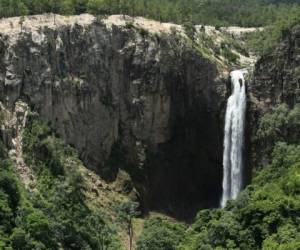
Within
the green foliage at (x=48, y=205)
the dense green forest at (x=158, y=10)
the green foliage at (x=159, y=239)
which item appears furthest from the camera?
the dense green forest at (x=158, y=10)

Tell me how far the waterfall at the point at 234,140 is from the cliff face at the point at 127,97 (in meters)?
1.37

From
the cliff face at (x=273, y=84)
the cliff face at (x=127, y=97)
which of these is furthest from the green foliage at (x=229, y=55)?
the cliff face at (x=273, y=84)

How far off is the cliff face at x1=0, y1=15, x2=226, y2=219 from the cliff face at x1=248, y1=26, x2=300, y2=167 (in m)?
4.21

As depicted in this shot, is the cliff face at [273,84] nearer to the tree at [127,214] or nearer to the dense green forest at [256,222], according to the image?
the dense green forest at [256,222]

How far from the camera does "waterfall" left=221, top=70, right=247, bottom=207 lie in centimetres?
8269

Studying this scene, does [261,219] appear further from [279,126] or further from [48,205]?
[279,126]

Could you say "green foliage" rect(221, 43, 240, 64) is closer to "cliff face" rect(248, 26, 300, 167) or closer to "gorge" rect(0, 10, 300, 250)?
"gorge" rect(0, 10, 300, 250)

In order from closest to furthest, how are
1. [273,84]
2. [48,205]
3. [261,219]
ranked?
1. [261,219]
2. [48,205]
3. [273,84]

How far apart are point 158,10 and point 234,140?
73.7ft

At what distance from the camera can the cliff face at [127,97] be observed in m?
77.3

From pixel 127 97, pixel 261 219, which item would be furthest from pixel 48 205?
pixel 261 219

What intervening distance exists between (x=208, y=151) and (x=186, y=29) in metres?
15.9

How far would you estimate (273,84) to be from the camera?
267ft

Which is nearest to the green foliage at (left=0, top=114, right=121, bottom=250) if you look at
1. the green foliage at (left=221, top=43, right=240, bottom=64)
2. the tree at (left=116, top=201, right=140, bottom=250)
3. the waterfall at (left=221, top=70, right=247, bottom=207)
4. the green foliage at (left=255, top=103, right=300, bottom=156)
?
the tree at (left=116, top=201, right=140, bottom=250)
